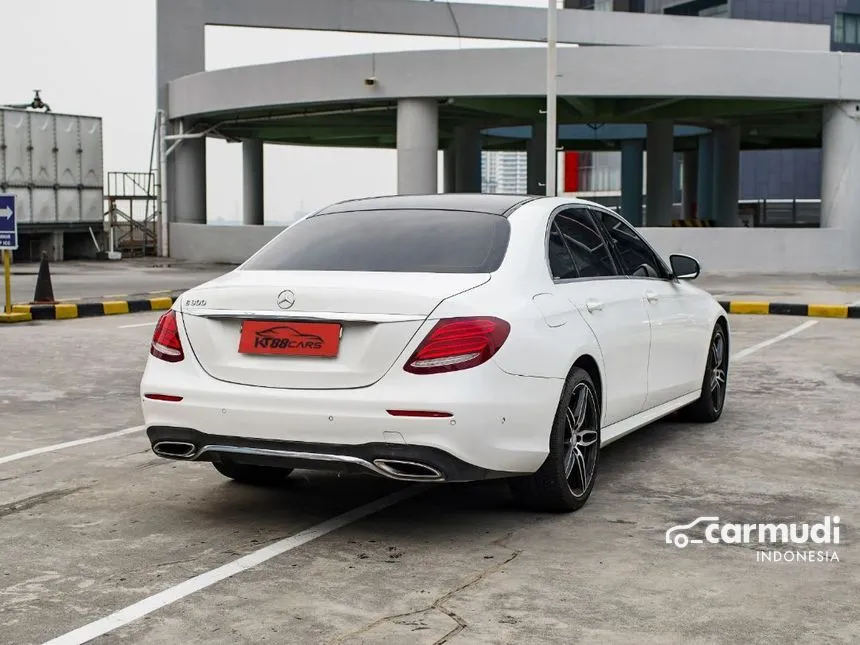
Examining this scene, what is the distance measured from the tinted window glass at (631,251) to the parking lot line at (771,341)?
183 inches

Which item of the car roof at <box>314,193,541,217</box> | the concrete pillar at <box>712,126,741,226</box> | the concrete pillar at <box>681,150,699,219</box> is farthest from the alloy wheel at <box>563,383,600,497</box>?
the concrete pillar at <box>681,150,699,219</box>

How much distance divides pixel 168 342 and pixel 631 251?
9.50 feet

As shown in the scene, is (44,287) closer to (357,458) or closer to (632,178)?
(357,458)

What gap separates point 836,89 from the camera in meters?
26.6

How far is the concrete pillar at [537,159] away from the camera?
124 ft

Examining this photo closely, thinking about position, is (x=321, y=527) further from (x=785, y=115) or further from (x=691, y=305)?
(x=785, y=115)

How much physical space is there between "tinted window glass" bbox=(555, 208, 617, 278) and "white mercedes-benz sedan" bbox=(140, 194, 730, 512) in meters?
0.03

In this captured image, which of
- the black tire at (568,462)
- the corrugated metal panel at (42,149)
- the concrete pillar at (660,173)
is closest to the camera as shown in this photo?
the black tire at (568,462)

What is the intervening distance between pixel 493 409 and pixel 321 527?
983 millimetres

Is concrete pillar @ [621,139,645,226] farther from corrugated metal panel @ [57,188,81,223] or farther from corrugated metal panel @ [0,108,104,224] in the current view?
corrugated metal panel @ [57,188,81,223]

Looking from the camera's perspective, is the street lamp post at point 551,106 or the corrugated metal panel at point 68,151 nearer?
the street lamp post at point 551,106

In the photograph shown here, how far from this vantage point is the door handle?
5926mm

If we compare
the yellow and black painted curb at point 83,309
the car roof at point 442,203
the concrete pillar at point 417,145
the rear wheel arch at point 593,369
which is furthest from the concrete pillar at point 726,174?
the rear wheel arch at point 593,369

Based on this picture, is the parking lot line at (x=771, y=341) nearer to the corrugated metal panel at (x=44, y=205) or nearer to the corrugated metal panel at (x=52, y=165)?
the corrugated metal panel at (x=52, y=165)
